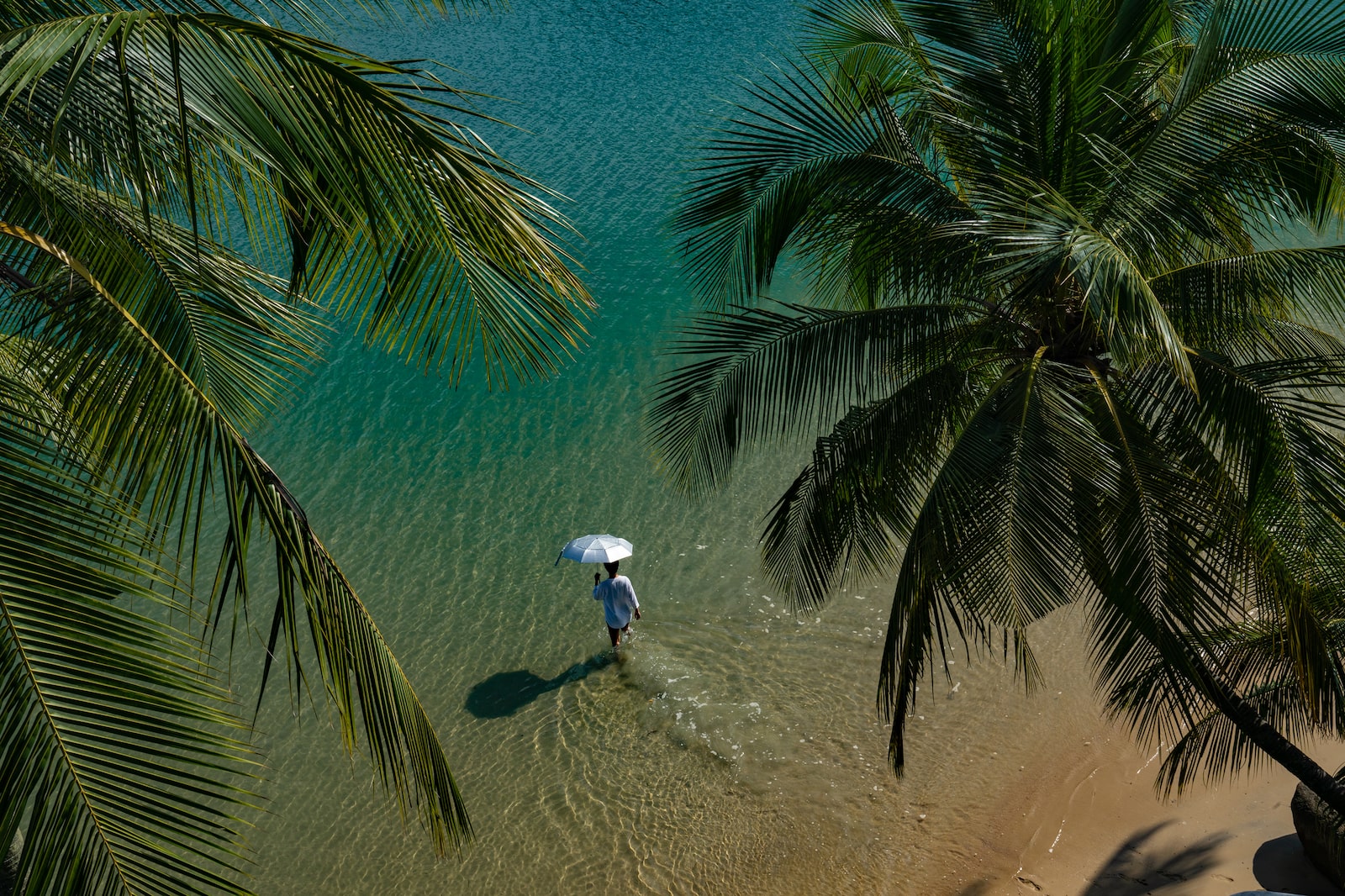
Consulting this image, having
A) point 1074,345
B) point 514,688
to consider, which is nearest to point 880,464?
point 1074,345

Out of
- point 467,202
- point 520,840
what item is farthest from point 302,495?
point 467,202

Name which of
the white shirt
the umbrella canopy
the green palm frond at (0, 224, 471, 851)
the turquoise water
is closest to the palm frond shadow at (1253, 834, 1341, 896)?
the turquoise water

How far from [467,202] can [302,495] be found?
444 inches

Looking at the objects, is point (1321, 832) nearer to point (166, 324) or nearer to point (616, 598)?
point (616, 598)

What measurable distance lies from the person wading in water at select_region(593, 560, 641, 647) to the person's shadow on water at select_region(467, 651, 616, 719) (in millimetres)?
401

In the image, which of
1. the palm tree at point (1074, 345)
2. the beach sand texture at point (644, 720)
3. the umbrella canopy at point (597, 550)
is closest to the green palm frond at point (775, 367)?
the palm tree at point (1074, 345)

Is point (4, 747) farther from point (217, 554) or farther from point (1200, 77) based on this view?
point (217, 554)

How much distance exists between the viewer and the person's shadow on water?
10211mm

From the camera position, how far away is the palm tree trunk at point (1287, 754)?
20.5 ft

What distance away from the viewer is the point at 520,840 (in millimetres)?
8766

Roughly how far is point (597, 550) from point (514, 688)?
5.16 feet

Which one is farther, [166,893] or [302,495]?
[302,495]

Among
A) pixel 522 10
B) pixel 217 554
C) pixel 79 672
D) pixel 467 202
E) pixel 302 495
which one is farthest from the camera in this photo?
pixel 522 10

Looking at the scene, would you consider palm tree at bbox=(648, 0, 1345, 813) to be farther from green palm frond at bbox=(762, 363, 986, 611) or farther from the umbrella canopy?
the umbrella canopy
